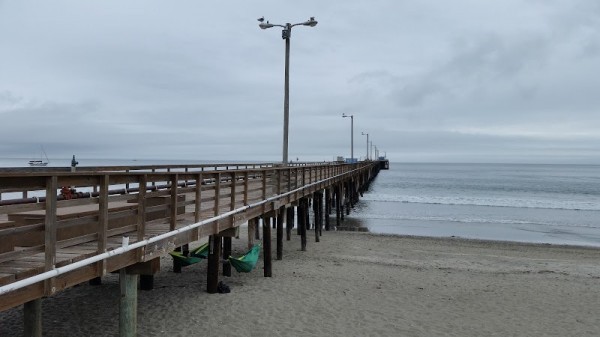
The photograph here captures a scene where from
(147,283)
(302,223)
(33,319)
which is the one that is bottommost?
(147,283)

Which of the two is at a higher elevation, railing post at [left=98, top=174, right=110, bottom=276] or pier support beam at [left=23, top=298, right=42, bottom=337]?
railing post at [left=98, top=174, right=110, bottom=276]

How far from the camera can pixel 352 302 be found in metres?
9.71

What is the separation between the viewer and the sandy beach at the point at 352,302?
8.02 meters

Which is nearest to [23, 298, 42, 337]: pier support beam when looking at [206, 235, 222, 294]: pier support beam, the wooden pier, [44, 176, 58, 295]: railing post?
the wooden pier

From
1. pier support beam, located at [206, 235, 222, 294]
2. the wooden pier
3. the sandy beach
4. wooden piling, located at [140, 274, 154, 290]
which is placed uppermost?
the wooden pier

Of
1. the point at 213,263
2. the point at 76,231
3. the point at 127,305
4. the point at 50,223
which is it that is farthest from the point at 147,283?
the point at 50,223

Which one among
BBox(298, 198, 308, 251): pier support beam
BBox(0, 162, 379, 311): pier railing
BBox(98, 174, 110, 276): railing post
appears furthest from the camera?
BBox(298, 198, 308, 251): pier support beam

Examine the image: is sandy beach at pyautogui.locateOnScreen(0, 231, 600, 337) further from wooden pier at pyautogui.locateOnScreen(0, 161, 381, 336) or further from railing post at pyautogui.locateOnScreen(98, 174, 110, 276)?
railing post at pyautogui.locateOnScreen(98, 174, 110, 276)

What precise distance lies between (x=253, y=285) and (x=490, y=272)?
286 inches

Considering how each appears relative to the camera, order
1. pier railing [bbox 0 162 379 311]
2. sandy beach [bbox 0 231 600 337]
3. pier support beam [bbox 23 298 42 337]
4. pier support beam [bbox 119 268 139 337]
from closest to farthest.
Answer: pier railing [bbox 0 162 379 311], pier support beam [bbox 23 298 42 337], pier support beam [bbox 119 268 139 337], sandy beach [bbox 0 231 600 337]

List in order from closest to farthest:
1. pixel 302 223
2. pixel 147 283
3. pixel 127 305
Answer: pixel 127 305, pixel 147 283, pixel 302 223

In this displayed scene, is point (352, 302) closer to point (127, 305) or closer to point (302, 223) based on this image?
point (127, 305)

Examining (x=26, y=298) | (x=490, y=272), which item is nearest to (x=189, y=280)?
(x=26, y=298)

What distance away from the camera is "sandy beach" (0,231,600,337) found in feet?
26.3
